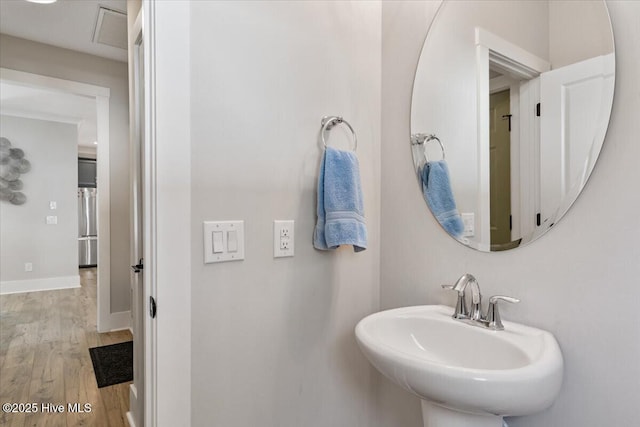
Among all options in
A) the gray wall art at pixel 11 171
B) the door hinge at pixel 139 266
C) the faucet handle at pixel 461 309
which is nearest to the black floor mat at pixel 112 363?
the door hinge at pixel 139 266

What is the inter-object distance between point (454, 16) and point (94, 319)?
164 inches

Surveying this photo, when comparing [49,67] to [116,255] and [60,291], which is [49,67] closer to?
[116,255]

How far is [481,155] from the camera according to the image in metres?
1.11

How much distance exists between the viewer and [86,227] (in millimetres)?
6742

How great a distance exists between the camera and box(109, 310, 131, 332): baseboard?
10.8 ft

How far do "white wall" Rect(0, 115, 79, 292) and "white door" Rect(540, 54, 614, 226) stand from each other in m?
5.95

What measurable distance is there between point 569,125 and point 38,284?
244 inches

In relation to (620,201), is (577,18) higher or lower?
higher

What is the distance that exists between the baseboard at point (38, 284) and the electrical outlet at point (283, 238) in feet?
17.7

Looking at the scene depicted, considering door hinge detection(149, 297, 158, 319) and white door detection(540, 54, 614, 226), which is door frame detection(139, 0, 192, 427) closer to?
door hinge detection(149, 297, 158, 319)

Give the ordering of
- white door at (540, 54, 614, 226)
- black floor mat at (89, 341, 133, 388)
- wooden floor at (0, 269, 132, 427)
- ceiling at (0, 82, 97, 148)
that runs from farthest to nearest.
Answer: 1. ceiling at (0, 82, 97, 148)
2. black floor mat at (89, 341, 133, 388)
3. wooden floor at (0, 269, 132, 427)
4. white door at (540, 54, 614, 226)

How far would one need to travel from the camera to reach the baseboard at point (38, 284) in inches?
182

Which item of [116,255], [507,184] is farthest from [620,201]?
[116,255]

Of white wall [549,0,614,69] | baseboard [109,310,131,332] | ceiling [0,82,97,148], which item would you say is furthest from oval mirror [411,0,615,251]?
ceiling [0,82,97,148]
